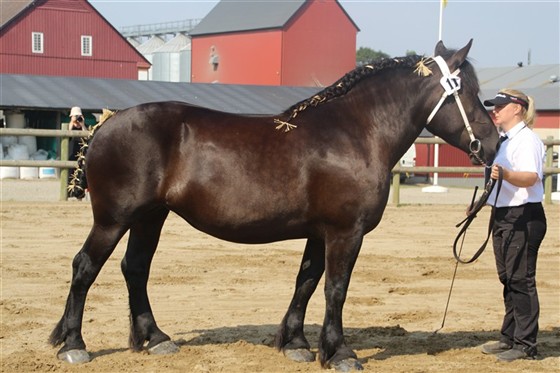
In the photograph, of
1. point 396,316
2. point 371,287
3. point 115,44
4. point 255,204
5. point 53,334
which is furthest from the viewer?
point 115,44

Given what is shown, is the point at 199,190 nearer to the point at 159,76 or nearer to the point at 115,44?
the point at 115,44

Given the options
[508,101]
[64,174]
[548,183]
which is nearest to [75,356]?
[508,101]

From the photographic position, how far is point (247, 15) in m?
51.2

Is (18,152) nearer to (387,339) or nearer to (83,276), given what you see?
(83,276)

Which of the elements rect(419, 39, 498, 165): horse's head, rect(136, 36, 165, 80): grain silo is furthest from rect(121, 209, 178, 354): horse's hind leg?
rect(136, 36, 165, 80): grain silo

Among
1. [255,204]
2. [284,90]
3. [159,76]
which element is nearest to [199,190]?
[255,204]

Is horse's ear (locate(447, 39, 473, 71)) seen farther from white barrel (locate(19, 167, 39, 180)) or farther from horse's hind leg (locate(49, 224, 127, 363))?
white barrel (locate(19, 167, 39, 180))

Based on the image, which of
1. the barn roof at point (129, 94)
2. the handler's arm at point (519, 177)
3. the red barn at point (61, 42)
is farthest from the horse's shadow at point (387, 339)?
the red barn at point (61, 42)

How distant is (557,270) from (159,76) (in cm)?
5331

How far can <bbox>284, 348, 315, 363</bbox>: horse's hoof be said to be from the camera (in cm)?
605

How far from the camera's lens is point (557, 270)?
10.1 m

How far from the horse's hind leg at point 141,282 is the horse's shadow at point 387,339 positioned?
0.31 metres

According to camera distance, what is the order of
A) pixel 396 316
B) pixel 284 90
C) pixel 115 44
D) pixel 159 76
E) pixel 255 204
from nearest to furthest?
pixel 255 204, pixel 396 316, pixel 284 90, pixel 115 44, pixel 159 76

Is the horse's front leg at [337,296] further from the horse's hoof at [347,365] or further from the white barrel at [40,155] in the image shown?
the white barrel at [40,155]
